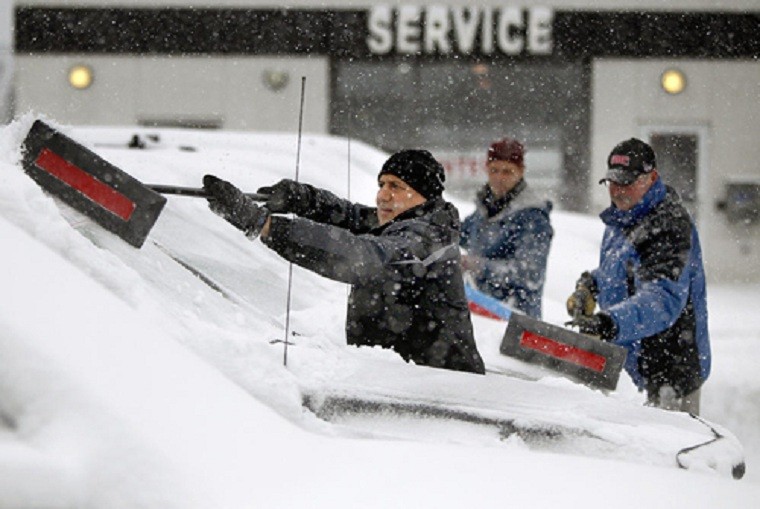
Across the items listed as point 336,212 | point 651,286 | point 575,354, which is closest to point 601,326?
point 651,286

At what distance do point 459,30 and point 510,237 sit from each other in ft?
34.3

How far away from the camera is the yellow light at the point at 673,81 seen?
49.9ft

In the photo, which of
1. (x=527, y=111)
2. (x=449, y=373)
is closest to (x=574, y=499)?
(x=449, y=373)

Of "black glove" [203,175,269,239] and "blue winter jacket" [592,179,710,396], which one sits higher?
"black glove" [203,175,269,239]

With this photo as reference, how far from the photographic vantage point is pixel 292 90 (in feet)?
49.7

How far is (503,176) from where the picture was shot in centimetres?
487

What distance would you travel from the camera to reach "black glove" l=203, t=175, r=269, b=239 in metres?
2.54

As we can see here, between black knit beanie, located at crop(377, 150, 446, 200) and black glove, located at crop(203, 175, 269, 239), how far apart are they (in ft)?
2.16

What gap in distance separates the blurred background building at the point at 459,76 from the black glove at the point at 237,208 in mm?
12395

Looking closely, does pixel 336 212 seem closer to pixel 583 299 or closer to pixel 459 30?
pixel 583 299

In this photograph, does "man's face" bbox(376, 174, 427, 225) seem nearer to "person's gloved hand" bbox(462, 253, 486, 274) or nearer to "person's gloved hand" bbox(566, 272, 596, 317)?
"person's gloved hand" bbox(566, 272, 596, 317)

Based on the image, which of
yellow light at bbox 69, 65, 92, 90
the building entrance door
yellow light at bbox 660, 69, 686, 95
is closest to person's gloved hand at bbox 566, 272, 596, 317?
the building entrance door

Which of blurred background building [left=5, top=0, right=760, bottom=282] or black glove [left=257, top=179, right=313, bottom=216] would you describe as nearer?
black glove [left=257, top=179, right=313, bottom=216]

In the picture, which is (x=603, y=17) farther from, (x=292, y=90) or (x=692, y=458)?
(x=692, y=458)
